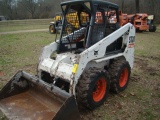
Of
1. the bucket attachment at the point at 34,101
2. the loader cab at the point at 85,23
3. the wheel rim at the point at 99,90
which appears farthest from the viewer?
the loader cab at the point at 85,23

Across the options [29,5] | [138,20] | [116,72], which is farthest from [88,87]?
[29,5]

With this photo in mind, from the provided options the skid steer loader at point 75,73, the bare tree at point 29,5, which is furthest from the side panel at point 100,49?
the bare tree at point 29,5

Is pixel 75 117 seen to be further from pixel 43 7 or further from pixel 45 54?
pixel 43 7

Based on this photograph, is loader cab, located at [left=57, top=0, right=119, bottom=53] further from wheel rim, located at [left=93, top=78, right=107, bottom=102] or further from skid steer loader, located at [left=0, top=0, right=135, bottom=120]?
wheel rim, located at [left=93, top=78, right=107, bottom=102]

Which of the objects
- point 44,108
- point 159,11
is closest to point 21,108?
point 44,108

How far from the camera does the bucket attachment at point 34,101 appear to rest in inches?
124

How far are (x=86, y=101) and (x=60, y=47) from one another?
151cm

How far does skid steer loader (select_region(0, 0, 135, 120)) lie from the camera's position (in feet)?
11.7

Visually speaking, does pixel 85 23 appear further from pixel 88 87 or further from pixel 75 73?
pixel 88 87

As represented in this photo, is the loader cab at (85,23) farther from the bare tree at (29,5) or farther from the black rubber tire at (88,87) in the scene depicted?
the bare tree at (29,5)

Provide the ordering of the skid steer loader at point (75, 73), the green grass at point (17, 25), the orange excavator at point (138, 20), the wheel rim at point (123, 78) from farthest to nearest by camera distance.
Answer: the green grass at point (17, 25)
the orange excavator at point (138, 20)
the wheel rim at point (123, 78)
the skid steer loader at point (75, 73)

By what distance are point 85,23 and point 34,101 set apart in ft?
6.99

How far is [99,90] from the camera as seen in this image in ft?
13.4

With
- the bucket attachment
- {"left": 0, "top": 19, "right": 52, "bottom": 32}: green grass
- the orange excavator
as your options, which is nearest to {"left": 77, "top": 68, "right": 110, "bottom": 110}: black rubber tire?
the bucket attachment
